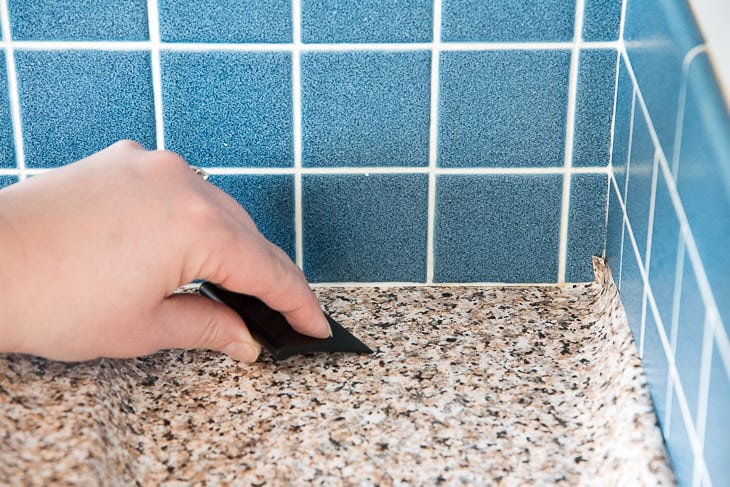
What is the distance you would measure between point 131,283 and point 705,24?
437mm

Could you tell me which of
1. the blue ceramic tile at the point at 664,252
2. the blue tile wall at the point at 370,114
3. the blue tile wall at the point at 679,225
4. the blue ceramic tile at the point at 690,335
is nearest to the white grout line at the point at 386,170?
the blue tile wall at the point at 370,114

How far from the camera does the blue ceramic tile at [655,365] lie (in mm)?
697

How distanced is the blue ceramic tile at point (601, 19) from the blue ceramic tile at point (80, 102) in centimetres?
40

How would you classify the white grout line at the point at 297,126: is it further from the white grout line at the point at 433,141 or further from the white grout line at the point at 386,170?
the white grout line at the point at 433,141

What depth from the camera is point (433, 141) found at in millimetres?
A: 932

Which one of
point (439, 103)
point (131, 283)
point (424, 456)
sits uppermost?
point (439, 103)

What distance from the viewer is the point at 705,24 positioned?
2.07 feet

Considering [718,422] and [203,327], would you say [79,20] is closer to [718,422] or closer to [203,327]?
[203,327]

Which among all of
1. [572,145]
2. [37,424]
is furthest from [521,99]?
[37,424]

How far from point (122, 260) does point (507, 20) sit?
408 mm

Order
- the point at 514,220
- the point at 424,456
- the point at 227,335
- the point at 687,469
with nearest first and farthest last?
the point at 687,469 < the point at 424,456 < the point at 227,335 < the point at 514,220

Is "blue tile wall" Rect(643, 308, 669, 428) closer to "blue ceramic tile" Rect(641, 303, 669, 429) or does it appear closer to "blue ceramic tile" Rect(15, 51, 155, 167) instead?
"blue ceramic tile" Rect(641, 303, 669, 429)

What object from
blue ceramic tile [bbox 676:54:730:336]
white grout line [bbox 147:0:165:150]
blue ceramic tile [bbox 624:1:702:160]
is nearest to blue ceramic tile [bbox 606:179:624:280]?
blue ceramic tile [bbox 624:1:702:160]

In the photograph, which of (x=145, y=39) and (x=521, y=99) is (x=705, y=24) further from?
(x=145, y=39)
